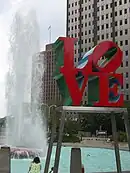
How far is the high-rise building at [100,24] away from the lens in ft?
274

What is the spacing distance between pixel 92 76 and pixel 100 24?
8254cm

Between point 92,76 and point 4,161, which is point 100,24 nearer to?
point 4,161

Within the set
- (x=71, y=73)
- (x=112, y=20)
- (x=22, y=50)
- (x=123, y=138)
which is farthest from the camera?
(x=112, y=20)

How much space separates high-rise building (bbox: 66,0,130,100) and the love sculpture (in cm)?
6976

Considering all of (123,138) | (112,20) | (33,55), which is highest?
(112,20)

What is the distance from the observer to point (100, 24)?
9044cm

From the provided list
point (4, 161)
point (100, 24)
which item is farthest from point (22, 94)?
point (100, 24)

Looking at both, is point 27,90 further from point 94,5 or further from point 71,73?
point 94,5

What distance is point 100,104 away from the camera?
962cm

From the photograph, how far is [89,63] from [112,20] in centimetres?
7999

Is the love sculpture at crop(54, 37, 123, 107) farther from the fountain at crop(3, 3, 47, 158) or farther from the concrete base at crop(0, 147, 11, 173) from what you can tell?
the fountain at crop(3, 3, 47, 158)

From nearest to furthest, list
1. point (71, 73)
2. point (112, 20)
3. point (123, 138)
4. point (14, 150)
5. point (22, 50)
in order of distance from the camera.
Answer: point (71, 73) < point (14, 150) < point (22, 50) < point (123, 138) < point (112, 20)

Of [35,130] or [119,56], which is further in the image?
[35,130]

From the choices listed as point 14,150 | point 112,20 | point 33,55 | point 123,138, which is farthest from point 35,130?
point 112,20
